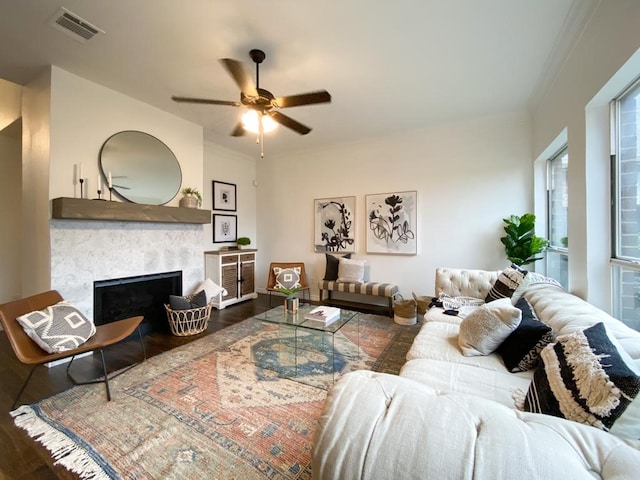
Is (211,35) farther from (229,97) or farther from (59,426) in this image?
(59,426)

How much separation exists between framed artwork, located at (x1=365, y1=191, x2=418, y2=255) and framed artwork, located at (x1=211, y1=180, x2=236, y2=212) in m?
2.55

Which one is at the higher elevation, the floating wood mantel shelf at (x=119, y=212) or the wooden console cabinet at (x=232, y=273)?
the floating wood mantel shelf at (x=119, y=212)

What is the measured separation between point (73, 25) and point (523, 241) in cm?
480

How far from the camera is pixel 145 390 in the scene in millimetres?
2045

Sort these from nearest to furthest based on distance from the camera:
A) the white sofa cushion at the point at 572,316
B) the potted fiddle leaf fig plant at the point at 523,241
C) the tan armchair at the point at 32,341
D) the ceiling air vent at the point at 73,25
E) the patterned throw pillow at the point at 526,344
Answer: the white sofa cushion at the point at 572,316, the patterned throw pillow at the point at 526,344, the tan armchair at the point at 32,341, the ceiling air vent at the point at 73,25, the potted fiddle leaf fig plant at the point at 523,241

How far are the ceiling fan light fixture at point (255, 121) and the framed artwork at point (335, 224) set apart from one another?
2263 mm

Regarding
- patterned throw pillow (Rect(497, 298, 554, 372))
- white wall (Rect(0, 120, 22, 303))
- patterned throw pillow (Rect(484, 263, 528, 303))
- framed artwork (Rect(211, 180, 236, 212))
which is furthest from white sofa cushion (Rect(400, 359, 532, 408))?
white wall (Rect(0, 120, 22, 303))

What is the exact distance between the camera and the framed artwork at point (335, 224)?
15.1ft

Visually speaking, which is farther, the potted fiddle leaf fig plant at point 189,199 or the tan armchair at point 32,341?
the potted fiddle leaf fig plant at point 189,199

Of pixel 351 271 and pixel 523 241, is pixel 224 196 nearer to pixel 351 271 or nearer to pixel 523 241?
pixel 351 271

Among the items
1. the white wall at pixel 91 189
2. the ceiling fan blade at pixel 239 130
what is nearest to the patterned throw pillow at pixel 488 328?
the ceiling fan blade at pixel 239 130

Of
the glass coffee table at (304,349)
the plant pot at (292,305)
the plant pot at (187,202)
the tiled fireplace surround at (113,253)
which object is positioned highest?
the plant pot at (187,202)

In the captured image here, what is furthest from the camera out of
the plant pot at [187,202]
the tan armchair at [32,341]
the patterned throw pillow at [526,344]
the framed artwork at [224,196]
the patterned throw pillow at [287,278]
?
the framed artwork at [224,196]

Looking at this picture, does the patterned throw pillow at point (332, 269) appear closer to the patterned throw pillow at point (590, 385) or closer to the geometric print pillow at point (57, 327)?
the geometric print pillow at point (57, 327)
